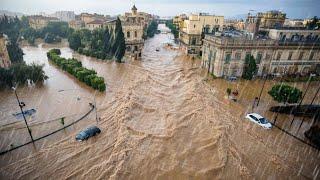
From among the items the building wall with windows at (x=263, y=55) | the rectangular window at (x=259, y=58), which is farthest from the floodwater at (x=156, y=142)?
the rectangular window at (x=259, y=58)

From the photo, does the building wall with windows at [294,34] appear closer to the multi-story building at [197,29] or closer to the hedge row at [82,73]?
the multi-story building at [197,29]

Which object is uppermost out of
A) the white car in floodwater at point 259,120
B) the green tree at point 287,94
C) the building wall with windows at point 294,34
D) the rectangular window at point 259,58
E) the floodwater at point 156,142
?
the building wall with windows at point 294,34

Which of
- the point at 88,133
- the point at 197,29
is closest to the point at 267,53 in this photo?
the point at 197,29

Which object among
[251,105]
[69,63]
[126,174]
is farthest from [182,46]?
[126,174]

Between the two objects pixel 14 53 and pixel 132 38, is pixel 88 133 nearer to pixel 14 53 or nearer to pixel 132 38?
pixel 14 53

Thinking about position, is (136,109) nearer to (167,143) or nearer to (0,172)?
(167,143)

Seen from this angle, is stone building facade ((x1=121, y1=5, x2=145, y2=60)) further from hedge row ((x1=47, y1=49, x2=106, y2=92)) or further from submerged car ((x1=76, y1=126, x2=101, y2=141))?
submerged car ((x1=76, y1=126, x2=101, y2=141))
